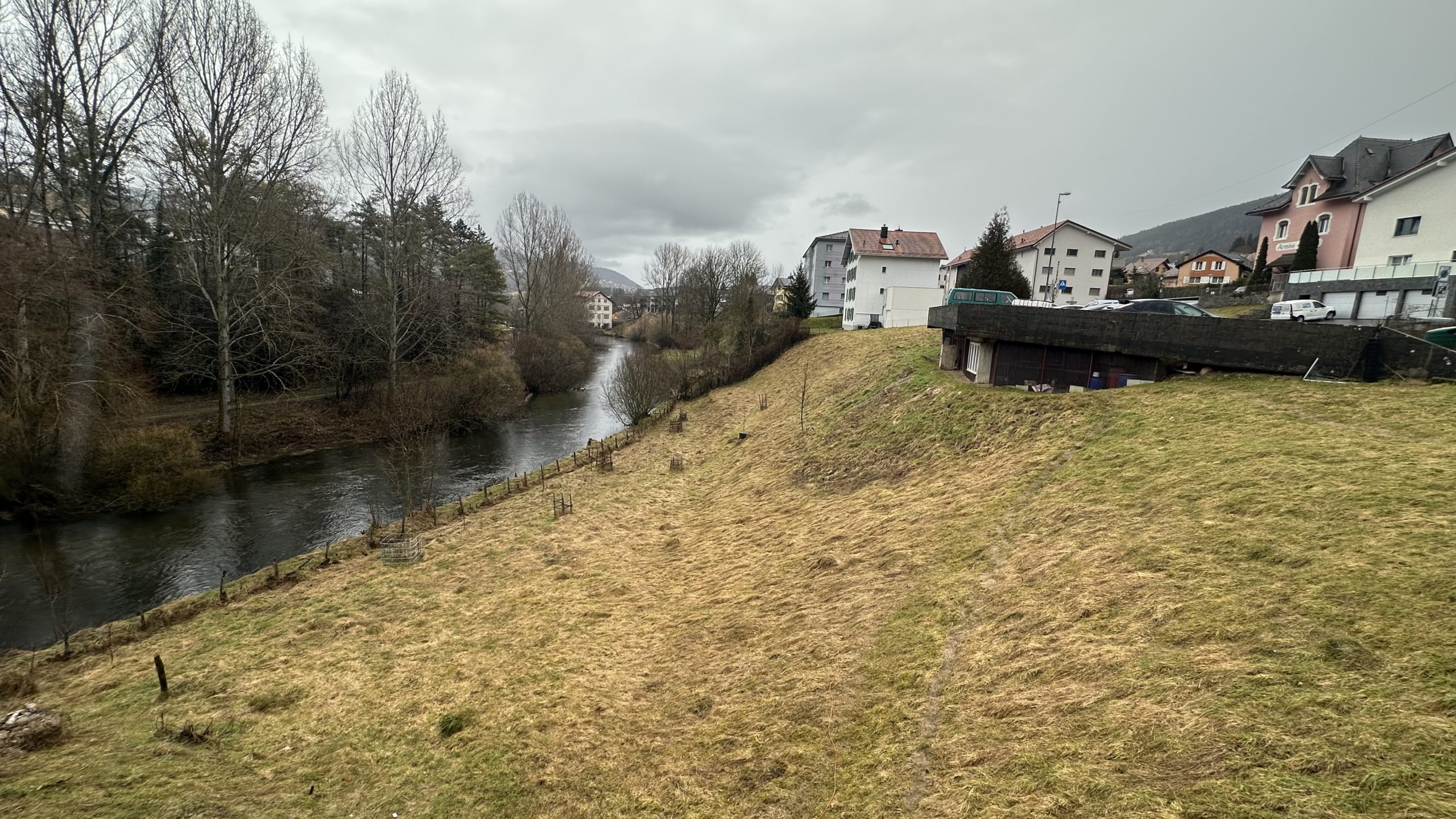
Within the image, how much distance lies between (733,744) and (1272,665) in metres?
5.26

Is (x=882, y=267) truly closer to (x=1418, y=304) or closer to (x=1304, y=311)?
(x=1304, y=311)

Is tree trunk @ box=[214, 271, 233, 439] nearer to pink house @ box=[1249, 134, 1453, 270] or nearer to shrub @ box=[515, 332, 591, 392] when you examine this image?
shrub @ box=[515, 332, 591, 392]

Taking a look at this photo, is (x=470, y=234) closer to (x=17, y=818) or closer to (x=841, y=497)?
(x=841, y=497)

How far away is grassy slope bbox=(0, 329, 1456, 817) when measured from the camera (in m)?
4.26

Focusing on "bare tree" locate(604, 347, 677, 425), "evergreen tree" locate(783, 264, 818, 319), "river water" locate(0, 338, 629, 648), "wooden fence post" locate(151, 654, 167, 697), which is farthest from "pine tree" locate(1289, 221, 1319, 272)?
"wooden fence post" locate(151, 654, 167, 697)

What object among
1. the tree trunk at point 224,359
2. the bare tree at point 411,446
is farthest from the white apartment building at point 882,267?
the tree trunk at point 224,359

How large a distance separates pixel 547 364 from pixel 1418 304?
46.2 meters

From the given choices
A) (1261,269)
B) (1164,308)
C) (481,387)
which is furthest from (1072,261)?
(481,387)

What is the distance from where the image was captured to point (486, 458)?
2497 cm

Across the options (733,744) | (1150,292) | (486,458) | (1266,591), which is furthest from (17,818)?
(1150,292)

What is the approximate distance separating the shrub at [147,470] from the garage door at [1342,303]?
46300mm

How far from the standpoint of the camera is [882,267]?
48219 millimetres

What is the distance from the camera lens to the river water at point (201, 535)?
39.0ft

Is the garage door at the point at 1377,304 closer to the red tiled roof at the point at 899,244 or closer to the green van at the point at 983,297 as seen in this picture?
the green van at the point at 983,297
